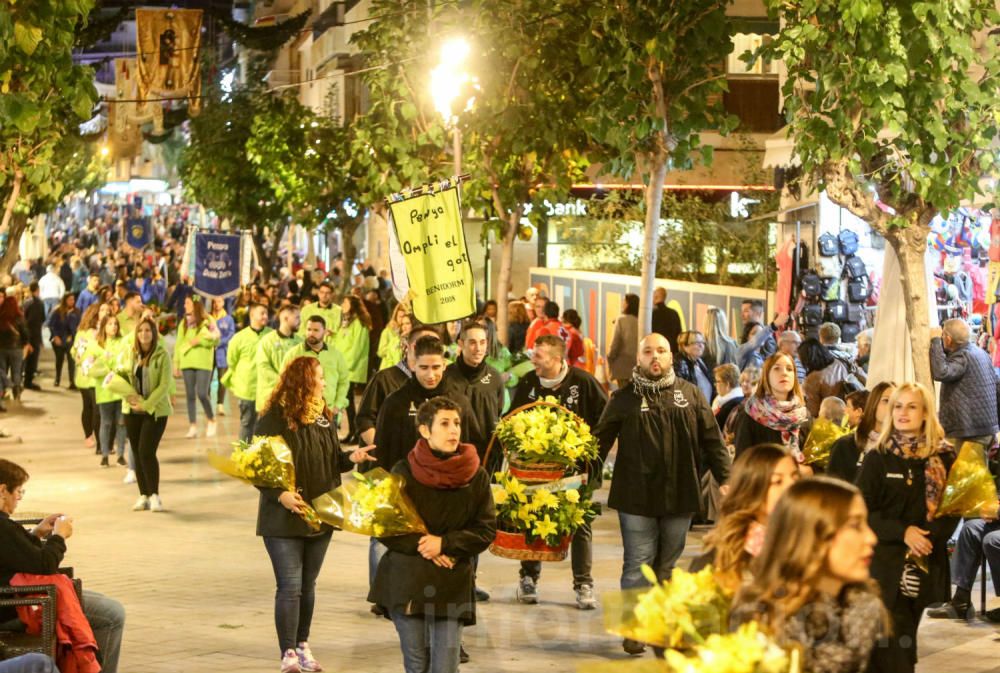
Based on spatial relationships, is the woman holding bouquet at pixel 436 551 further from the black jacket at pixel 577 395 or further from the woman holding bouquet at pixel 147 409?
the woman holding bouquet at pixel 147 409

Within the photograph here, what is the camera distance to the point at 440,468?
25.6 feet

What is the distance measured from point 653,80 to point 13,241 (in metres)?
17.0

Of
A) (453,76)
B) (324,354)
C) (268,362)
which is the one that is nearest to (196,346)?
(453,76)

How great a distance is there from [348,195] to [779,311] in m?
17.7

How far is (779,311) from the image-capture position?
21.7 m

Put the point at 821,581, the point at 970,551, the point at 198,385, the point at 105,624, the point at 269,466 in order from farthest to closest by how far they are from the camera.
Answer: the point at 198,385 → the point at 970,551 → the point at 269,466 → the point at 105,624 → the point at 821,581

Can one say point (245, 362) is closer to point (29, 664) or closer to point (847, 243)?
point (847, 243)

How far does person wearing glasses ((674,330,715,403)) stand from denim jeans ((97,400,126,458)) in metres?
6.50

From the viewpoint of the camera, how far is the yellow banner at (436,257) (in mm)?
13992

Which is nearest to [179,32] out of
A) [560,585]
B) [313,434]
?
[560,585]

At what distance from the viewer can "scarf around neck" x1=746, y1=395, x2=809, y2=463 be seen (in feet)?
34.7

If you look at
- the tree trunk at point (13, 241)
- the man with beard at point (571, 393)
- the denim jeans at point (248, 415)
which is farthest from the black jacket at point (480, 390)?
the tree trunk at point (13, 241)

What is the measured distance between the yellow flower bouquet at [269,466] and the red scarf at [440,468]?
5.13ft

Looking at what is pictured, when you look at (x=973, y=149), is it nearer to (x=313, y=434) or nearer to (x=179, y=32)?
(x=313, y=434)
